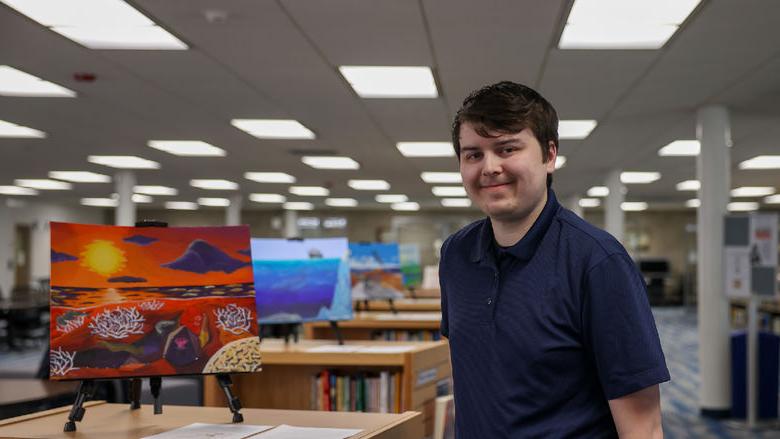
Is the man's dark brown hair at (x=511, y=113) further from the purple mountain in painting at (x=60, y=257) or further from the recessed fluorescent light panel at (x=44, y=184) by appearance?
the recessed fluorescent light panel at (x=44, y=184)

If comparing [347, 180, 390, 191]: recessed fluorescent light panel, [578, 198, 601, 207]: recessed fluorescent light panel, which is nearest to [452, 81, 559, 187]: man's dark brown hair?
[347, 180, 390, 191]: recessed fluorescent light panel

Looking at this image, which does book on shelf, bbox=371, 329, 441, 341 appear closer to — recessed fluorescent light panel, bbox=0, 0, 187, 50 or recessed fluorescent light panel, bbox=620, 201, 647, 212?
recessed fluorescent light panel, bbox=0, 0, 187, 50

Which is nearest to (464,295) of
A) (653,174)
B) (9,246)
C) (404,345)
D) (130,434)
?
(130,434)

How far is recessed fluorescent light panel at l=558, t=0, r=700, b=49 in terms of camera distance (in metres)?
5.50

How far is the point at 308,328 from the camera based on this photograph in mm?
6723

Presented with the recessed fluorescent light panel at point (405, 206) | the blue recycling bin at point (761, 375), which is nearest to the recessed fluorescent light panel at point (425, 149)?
the blue recycling bin at point (761, 375)

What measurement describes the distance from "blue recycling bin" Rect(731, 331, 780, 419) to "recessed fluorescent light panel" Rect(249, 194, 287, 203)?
14340mm

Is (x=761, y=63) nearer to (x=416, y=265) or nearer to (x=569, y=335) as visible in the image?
(x=416, y=265)

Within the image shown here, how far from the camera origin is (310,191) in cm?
2012

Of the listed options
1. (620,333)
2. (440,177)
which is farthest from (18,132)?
(620,333)

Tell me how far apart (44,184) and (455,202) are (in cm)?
1126

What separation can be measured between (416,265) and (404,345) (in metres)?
5.56

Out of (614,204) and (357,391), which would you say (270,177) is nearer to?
(614,204)

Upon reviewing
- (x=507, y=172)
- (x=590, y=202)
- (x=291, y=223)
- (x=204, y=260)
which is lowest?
(x=204, y=260)
